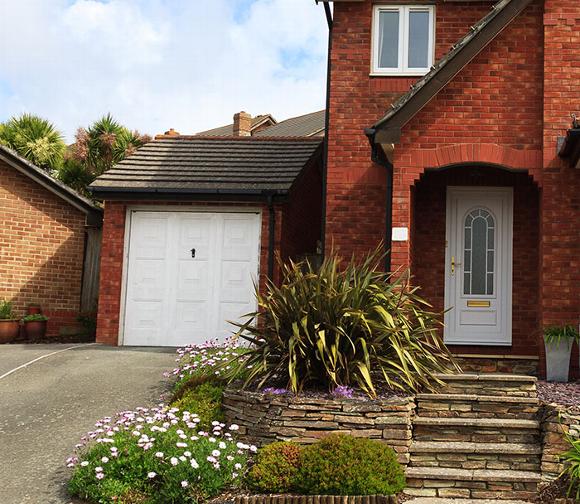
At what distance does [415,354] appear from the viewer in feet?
26.7

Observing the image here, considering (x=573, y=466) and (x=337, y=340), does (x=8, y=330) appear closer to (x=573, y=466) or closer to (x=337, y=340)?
(x=337, y=340)

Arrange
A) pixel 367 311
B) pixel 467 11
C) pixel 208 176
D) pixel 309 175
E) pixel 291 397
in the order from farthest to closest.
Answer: pixel 309 175, pixel 208 176, pixel 467 11, pixel 367 311, pixel 291 397

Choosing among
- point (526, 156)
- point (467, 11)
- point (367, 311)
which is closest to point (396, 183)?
point (526, 156)

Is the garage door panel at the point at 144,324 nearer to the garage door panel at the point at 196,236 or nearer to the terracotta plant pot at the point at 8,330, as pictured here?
the garage door panel at the point at 196,236

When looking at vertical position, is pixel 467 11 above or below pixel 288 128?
below

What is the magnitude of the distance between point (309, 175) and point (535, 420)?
799 centimetres

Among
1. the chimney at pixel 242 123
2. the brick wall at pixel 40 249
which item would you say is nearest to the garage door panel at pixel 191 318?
the brick wall at pixel 40 249

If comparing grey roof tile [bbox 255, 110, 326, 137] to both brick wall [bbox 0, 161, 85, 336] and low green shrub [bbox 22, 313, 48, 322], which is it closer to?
brick wall [bbox 0, 161, 85, 336]

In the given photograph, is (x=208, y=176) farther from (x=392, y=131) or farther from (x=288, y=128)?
(x=288, y=128)

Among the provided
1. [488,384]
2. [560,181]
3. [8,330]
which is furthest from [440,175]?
[8,330]

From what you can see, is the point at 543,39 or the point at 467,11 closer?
the point at 543,39

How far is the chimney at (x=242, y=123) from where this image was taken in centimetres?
2933

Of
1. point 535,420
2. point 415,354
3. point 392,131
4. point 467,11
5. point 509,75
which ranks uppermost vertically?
point 467,11

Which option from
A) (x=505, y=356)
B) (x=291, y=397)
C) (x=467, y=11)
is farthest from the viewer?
(x=467, y=11)
